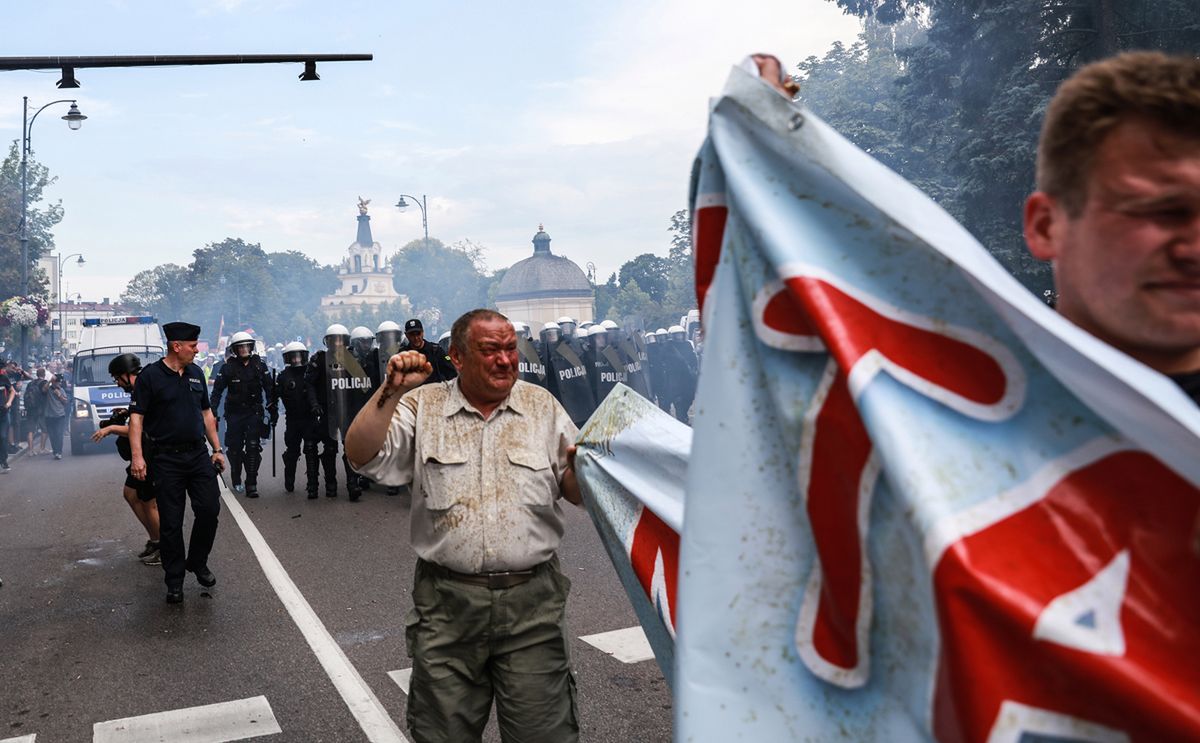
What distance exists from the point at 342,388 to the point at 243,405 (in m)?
1.66

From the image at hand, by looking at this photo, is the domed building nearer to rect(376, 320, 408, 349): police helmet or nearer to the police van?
the police van

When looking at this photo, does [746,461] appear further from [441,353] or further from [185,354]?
[441,353]

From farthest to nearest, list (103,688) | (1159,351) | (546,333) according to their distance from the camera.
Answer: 1. (546,333)
2. (103,688)
3. (1159,351)

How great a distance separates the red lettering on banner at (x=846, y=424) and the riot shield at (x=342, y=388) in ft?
43.4

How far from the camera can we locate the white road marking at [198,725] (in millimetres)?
5395

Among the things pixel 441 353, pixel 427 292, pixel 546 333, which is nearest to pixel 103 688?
pixel 441 353

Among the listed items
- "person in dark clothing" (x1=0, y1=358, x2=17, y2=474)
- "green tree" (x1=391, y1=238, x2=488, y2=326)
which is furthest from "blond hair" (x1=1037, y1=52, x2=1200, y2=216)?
"green tree" (x1=391, y1=238, x2=488, y2=326)

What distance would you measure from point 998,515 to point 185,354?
26.6ft

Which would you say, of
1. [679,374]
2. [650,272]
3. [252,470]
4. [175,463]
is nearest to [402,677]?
[175,463]

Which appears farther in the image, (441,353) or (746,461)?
(441,353)

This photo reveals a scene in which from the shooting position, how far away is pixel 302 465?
803 inches

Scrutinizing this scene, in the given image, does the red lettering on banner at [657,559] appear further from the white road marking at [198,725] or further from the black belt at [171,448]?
the black belt at [171,448]

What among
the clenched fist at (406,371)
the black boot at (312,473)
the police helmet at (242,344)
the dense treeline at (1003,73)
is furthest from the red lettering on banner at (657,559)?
the dense treeline at (1003,73)

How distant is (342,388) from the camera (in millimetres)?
14750
